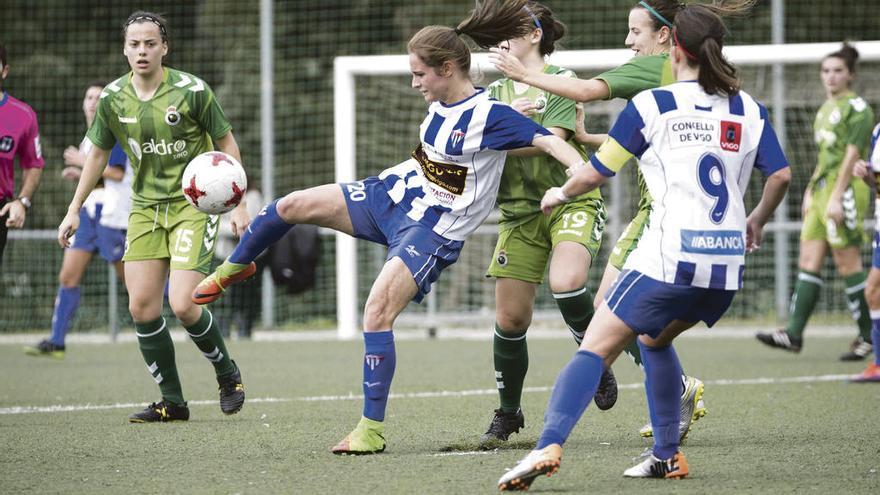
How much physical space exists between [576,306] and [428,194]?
3.30 ft

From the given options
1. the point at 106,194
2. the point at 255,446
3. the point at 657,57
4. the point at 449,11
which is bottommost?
the point at 255,446

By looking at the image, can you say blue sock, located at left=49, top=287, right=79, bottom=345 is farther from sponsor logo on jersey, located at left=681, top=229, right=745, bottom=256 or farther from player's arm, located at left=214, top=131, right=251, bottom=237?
sponsor logo on jersey, located at left=681, top=229, right=745, bottom=256

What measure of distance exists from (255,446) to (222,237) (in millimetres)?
9008

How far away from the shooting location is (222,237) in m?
14.5

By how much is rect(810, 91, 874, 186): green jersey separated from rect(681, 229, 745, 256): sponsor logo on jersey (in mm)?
5552

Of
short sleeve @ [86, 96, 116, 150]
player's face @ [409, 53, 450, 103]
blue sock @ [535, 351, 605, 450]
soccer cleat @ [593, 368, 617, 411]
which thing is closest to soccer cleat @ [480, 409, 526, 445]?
soccer cleat @ [593, 368, 617, 411]

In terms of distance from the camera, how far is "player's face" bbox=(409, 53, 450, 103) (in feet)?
17.6

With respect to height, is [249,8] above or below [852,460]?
above

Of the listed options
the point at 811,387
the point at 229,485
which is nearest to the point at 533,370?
the point at 811,387

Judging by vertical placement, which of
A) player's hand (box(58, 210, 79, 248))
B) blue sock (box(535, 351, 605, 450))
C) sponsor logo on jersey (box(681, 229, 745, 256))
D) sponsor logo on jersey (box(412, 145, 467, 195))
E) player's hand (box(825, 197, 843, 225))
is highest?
sponsor logo on jersey (box(412, 145, 467, 195))

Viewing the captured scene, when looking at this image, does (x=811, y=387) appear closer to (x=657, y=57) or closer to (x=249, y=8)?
(x=657, y=57)

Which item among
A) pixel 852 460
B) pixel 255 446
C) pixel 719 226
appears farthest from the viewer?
pixel 255 446

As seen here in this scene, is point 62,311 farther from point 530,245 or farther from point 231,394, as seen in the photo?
point 530,245

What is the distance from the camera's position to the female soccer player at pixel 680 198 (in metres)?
4.38
